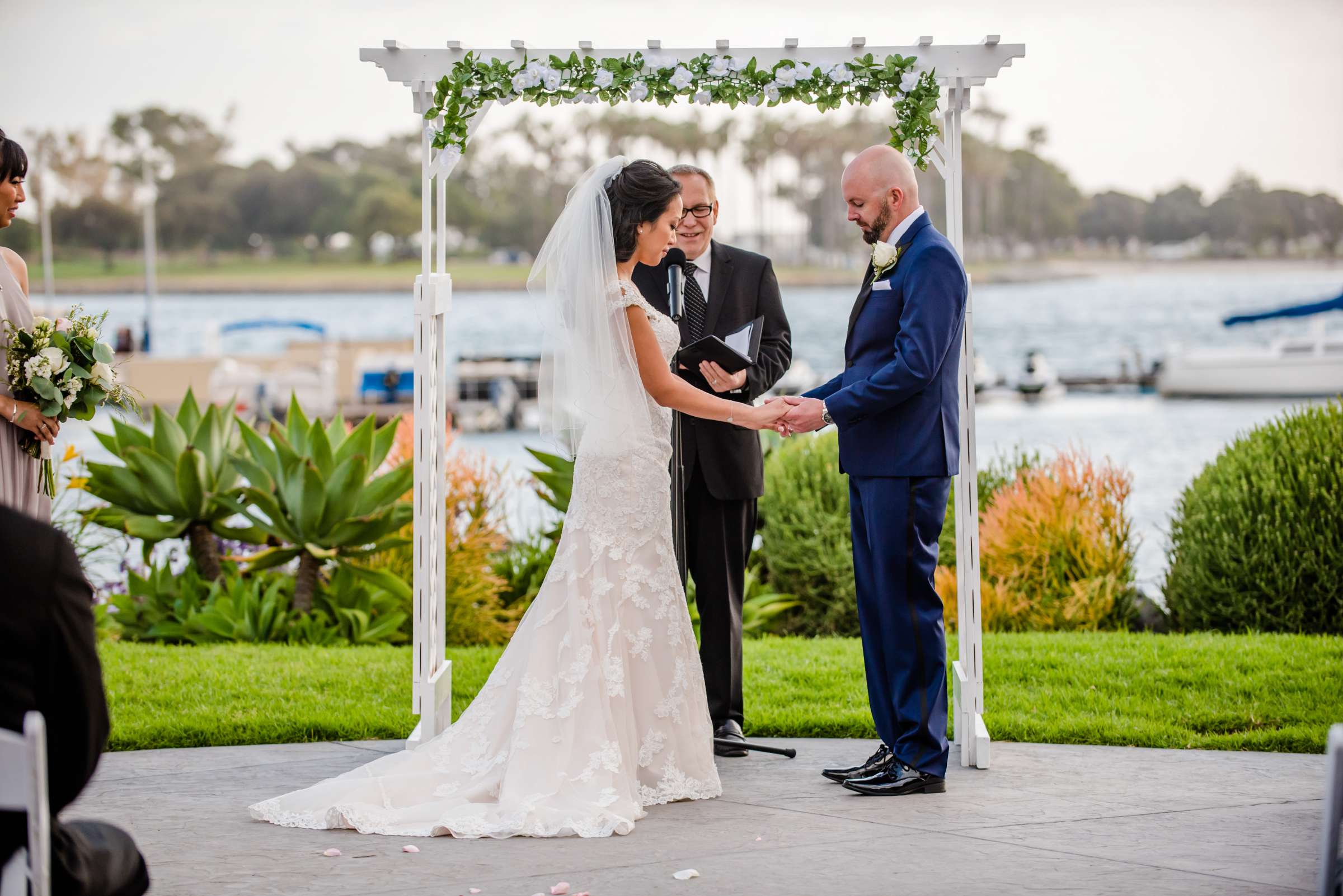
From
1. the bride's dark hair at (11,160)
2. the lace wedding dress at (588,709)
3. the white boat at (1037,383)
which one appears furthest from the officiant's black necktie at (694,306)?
the white boat at (1037,383)

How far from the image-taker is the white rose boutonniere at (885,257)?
14.6ft

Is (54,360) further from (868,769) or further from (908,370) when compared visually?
(868,769)

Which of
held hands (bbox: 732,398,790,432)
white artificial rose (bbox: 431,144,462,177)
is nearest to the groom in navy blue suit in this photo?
held hands (bbox: 732,398,790,432)

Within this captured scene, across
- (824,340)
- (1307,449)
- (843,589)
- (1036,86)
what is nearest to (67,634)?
(843,589)

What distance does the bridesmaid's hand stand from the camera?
417cm

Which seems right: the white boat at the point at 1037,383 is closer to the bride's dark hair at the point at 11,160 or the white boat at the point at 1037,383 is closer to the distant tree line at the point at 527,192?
the distant tree line at the point at 527,192

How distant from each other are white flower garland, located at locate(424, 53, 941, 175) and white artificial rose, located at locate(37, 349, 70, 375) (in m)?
1.56

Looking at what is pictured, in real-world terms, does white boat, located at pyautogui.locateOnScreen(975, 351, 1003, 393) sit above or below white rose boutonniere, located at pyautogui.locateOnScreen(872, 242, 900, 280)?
below

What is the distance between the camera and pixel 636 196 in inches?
175

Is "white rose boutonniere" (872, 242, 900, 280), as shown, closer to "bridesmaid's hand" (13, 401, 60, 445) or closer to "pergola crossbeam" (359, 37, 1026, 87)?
"pergola crossbeam" (359, 37, 1026, 87)

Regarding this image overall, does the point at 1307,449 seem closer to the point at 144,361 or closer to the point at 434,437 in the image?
the point at 434,437

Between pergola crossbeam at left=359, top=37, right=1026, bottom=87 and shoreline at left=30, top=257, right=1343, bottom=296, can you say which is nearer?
pergola crossbeam at left=359, top=37, right=1026, bottom=87

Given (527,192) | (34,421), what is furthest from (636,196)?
(527,192)

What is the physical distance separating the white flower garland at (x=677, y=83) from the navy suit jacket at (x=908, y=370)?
66 cm
